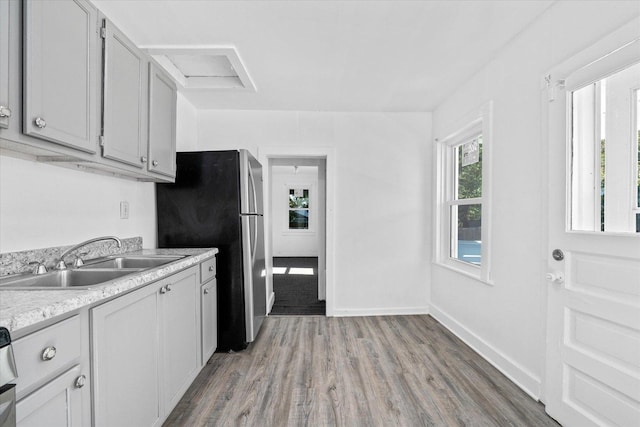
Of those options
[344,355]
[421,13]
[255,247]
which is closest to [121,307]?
[255,247]

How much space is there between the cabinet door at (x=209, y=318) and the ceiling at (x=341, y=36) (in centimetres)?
181

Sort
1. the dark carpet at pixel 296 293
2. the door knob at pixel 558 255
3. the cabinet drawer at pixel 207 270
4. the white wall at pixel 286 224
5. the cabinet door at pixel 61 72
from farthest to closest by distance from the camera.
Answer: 1. the white wall at pixel 286 224
2. the dark carpet at pixel 296 293
3. the cabinet drawer at pixel 207 270
4. the door knob at pixel 558 255
5. the cabinet door at pixel 61 72

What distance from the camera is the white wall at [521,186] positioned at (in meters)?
1.79

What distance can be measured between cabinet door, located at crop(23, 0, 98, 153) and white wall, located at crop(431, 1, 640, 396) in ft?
8.26

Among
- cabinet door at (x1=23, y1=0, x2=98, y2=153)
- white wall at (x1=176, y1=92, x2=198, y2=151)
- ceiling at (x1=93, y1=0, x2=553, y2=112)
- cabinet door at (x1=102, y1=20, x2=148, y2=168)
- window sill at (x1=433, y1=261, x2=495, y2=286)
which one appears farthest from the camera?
white wall at (x1=176, y1=92, x2=198, y2=151)

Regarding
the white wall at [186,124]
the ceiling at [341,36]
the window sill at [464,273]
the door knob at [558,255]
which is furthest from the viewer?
the white wall at [186,124]

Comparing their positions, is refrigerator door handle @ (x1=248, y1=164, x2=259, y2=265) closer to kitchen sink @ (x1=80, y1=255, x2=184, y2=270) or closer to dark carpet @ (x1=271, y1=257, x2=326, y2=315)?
kitchen sink @ (x1=80, y1=255, x2=184, y2=270)

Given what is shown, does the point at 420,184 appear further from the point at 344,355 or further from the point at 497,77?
the point at 344,355

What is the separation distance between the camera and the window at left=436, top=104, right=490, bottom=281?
2.58 m

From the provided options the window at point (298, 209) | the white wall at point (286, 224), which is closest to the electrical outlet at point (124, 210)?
the white wall at point (286, 224)

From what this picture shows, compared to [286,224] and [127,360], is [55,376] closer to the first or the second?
[127,360]

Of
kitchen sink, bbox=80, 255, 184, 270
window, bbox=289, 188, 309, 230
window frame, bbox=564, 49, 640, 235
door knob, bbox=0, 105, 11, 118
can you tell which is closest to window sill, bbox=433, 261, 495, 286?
window frame, bbox=564, 49, 640, 235

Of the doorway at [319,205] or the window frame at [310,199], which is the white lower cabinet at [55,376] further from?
the window frame at [310,199]

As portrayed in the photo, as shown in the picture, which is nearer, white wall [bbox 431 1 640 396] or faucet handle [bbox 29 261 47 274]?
faucet handle [bbox 29 261 47 274]
